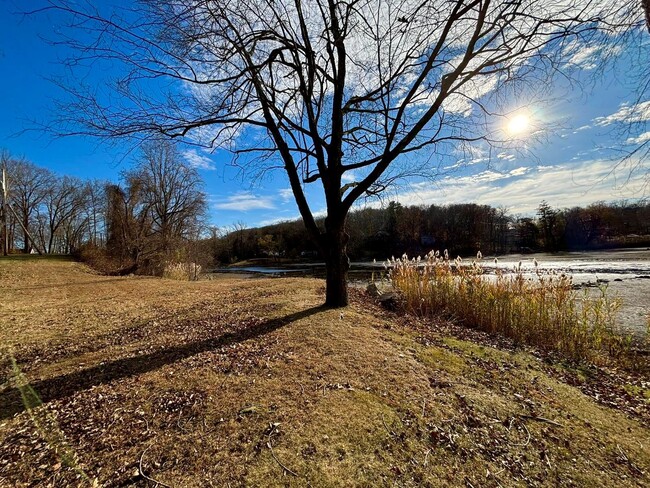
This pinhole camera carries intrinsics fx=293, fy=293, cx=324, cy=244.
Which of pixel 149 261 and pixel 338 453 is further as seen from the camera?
pixel 149 261

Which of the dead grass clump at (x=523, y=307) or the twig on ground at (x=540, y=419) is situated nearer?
the twig on ground at (x=540, y=419)

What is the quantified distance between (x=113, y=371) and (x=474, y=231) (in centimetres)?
5578

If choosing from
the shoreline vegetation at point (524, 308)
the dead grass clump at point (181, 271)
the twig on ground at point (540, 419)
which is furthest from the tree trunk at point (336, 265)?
the dead grass clump at point (181, 271)

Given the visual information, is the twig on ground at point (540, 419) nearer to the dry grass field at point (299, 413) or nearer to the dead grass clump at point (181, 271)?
the dry grass field at point (299, 413)

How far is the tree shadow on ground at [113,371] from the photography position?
8.52 ft

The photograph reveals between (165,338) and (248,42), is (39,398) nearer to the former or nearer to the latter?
(165,338)

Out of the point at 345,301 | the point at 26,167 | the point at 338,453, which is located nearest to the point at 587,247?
the point at 345,301

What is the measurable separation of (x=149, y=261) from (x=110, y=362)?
16539 millimetres

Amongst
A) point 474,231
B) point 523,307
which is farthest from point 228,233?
point 523,307

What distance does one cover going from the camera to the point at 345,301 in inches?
227

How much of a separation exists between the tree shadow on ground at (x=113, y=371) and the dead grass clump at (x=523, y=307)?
3977mm

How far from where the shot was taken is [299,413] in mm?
2391

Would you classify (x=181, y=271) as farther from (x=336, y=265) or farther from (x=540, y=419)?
(x=540, y=419)

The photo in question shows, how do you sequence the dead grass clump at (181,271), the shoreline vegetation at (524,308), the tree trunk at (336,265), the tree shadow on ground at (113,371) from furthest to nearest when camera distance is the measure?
1. the dead grass clump at (181,271)
2. the tree trunk at (336,265)
3. the shoreline vegetation at (524,308)
4. the tree shadow on ground at (113,371)
